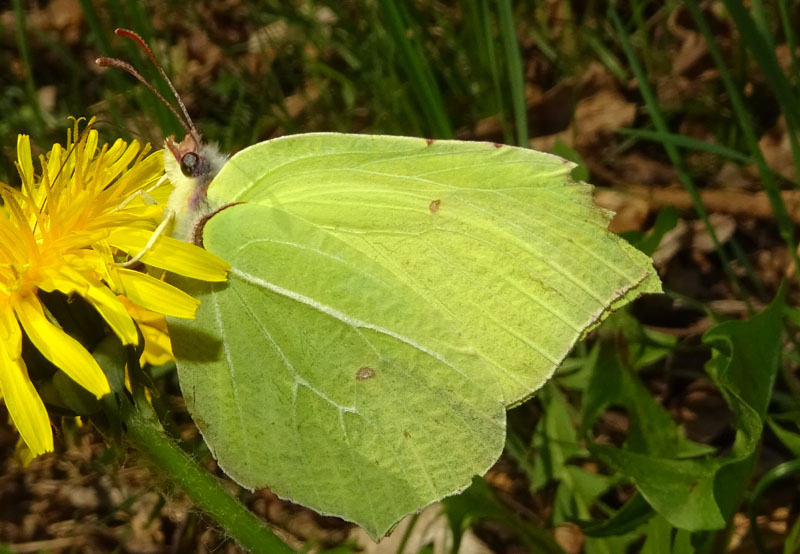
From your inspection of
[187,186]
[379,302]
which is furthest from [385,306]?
[187,186]

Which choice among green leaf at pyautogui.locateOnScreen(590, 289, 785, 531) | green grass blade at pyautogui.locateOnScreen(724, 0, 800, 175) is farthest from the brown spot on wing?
green grass blade at pyautogui.locateOnScreen(724, 0, 800, 175)

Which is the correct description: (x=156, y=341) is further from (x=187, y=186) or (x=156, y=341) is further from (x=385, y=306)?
(x=385, y=306)

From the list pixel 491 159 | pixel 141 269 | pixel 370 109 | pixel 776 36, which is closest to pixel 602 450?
pixel 491 159

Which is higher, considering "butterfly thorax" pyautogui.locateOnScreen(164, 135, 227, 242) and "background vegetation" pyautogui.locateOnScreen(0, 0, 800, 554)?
"butterfly thorax" pyautogui.locateOnScreen(164, 135, 227, 242)

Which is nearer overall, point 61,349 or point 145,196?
point 61,349

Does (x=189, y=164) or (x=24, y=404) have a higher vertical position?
(x=189, y=164)

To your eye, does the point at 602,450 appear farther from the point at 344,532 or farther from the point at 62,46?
the point at 62,46

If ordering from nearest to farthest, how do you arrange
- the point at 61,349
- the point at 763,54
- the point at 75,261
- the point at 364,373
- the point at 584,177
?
Result: the point at 61,349, the point at 75,261, the point at 364,373, the point at 763,54, the point at 584,177

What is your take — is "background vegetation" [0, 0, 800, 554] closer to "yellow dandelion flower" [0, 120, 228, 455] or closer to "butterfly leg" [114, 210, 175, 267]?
"yellow dandelion flower" [0, 120, 228, 455]
